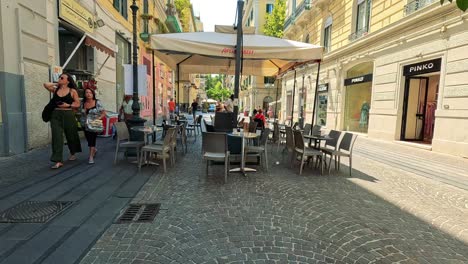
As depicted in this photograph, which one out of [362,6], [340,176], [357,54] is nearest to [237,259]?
[340,176]

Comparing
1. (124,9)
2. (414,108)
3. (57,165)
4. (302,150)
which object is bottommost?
(57,165)

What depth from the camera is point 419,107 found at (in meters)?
11.5

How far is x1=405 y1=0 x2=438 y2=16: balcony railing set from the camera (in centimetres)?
974

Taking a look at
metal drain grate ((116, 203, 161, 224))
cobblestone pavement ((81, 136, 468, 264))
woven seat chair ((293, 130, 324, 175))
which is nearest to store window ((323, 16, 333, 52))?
woven seat chair ((293, 130, 324, 175))

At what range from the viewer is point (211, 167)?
606cm

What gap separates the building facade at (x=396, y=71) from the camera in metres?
8.68

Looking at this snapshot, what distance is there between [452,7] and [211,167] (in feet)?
29.9

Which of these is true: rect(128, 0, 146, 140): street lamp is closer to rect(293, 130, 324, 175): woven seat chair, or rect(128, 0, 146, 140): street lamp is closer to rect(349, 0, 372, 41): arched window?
rect(293, 130, 324, 175): woven seat chair

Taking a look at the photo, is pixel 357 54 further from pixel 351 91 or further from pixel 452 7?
pixel 452 7

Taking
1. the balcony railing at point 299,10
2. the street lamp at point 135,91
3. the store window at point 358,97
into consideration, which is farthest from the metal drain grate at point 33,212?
the balcony railing at point 299,10

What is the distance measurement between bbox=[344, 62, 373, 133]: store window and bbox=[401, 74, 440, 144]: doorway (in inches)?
85.4

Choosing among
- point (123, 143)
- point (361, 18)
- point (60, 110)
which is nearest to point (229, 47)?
point (123, 143)

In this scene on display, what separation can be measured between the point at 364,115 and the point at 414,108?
2.69 meters

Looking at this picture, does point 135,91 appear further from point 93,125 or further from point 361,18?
point 361,18
